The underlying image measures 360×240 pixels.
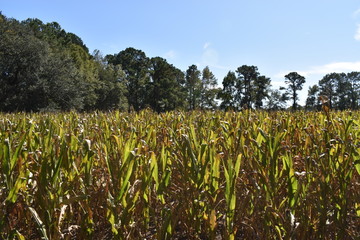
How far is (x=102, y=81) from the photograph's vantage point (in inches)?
2103

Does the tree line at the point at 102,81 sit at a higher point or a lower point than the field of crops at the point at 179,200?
higher

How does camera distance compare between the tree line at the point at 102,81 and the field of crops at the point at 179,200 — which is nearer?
the field of crops at the point at 179,200

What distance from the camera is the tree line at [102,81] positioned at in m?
31.0

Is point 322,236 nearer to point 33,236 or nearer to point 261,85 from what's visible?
point 33,236

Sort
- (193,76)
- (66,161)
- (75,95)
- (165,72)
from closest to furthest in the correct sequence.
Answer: (66,161) → (75,95) → (165,72) → (193,76)

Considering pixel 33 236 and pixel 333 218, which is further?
pixel 33 236

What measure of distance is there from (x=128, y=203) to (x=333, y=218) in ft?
4.02

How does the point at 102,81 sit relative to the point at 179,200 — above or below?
above

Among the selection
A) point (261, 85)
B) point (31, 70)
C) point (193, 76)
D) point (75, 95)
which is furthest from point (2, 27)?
point (261, 85)

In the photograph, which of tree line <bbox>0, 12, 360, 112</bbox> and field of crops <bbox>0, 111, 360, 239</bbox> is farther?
tree line <bbox>0, 12, 360, 112</bbox>

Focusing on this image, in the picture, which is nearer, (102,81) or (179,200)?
(179,200)

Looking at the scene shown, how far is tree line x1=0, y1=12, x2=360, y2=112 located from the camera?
31.0 metres

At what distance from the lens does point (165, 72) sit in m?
68.0

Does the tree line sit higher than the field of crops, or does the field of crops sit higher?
the tree line
